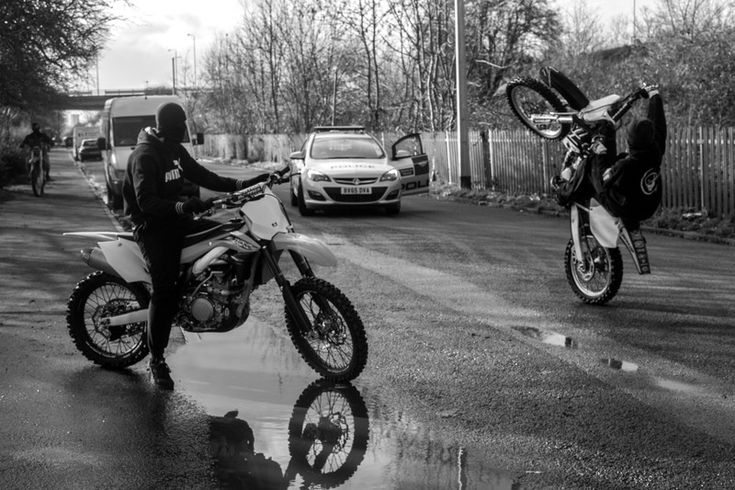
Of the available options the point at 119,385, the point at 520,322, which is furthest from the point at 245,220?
the point at 520,322

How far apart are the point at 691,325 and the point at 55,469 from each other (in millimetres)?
5214

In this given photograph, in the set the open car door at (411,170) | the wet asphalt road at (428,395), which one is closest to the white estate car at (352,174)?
the open car door at (411,170)

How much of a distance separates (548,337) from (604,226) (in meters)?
1.35

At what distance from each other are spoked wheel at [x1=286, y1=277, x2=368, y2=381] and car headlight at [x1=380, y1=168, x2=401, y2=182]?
41.0ft

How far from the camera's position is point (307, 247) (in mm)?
6117

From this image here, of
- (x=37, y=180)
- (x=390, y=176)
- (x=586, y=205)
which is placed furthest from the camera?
(x=37, y=180)

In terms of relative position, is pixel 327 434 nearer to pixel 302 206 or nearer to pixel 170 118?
pixel 170 118

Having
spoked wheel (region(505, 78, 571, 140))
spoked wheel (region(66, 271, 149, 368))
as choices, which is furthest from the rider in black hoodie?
spoked wheel (region(66, 271, 149, 368))

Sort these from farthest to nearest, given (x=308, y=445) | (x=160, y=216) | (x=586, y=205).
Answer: (x=586, y=205) < (x=160, y=216) < (x=308, y=445)

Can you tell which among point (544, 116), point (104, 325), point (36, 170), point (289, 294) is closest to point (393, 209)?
point (544, 116)

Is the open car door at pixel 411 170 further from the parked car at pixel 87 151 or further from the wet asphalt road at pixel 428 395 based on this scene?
the parked car at pixel 87 151

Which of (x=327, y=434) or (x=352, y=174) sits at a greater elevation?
(x=352, y=174)

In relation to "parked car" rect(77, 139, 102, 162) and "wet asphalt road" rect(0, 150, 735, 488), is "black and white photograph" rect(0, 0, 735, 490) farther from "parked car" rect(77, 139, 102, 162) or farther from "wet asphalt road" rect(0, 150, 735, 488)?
"parked car" rect(77, 139, 102, 162)

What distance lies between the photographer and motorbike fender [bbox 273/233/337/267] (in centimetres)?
607
